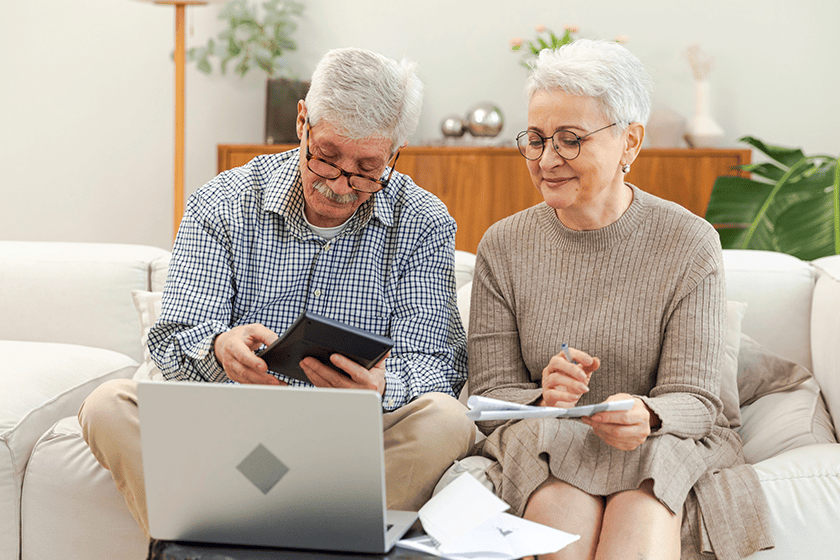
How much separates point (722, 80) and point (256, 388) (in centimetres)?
300

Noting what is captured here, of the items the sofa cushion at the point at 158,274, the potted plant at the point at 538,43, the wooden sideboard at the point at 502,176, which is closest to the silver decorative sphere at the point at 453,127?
the wooden sideboard at the point at 502,176

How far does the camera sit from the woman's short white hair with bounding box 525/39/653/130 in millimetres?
1359

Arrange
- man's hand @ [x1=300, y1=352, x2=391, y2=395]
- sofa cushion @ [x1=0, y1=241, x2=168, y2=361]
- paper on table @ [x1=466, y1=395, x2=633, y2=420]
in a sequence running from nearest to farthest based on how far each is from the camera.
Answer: paper on table @ [x1=466, y1=395, x2=633, y2=420] → man's hand @ [x1=300, y1=352, x2=391, y2=395] → sofa cushion @ [x1=0, y1=241, x2=168, y2=361]

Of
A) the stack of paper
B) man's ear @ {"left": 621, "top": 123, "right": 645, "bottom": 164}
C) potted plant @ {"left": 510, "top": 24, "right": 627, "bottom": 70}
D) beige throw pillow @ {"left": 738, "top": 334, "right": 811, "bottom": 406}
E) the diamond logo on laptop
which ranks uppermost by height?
potted plant @ {"left": 510, "top": 24, "right": 627, "bottom": 70}

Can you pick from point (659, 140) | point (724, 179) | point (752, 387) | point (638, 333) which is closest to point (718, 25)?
point (659, 140)

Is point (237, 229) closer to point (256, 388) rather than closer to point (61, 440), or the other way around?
point (61, 440)

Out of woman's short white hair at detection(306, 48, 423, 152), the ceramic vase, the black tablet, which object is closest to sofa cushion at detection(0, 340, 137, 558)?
the black tablet

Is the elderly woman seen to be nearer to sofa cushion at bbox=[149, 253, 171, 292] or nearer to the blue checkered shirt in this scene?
the blue checkered shirt

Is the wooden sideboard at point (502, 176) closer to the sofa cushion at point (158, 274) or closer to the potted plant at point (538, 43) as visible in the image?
the potted plant at point (538, 43)

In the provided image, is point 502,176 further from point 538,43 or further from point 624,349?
point 624,349

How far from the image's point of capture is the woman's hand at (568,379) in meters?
1.20

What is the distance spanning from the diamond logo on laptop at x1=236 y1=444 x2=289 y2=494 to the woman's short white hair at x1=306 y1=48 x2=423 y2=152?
68 centimetres

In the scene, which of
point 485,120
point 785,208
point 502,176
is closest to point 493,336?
point 785,208

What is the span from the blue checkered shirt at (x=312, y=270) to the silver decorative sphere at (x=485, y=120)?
65.9 inches
